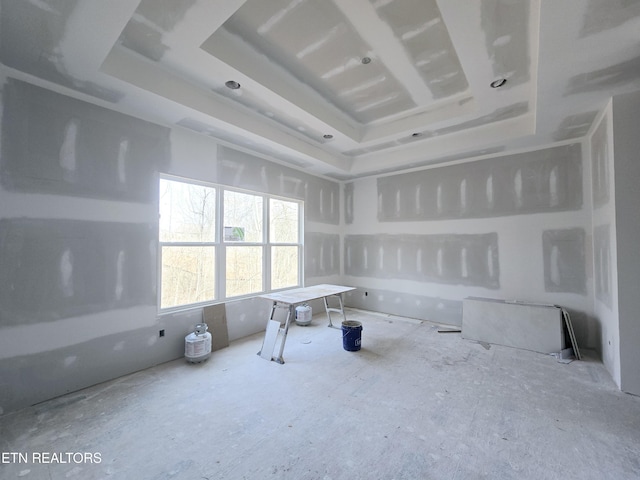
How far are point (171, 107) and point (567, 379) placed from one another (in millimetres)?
5150

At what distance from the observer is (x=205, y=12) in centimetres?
189

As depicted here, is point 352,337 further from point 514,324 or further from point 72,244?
point 72,244

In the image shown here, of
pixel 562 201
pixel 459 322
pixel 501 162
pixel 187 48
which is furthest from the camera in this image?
pixel 459 322

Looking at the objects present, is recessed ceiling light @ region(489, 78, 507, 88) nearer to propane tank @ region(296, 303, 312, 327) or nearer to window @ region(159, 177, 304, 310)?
window @ region(159, 177, 304, 310)

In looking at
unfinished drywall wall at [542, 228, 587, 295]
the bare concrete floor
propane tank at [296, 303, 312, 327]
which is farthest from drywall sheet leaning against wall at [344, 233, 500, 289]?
propane tank at [296, 303, 312, 327]

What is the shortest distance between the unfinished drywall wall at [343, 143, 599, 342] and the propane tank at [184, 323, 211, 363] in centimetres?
346

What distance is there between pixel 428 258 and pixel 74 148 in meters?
5.16

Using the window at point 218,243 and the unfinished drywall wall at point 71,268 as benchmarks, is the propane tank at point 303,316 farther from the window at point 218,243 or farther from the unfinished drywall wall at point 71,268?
the unfinished drywall wall at point 71,268

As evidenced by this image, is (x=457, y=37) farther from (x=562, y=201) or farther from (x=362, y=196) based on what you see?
(x=362, y=196)

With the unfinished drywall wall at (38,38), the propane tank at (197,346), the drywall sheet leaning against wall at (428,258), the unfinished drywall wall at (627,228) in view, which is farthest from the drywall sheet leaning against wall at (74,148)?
the unfinished drywall wall at (627,228)

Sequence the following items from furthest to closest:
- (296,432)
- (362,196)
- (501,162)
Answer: (362,196), (501,162), (296,432)

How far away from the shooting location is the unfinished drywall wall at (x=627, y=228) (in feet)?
8.33

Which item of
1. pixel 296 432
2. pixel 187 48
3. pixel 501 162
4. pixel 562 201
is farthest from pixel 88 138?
pixel 562 201

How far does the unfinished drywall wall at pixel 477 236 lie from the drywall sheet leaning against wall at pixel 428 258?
0.02 m
